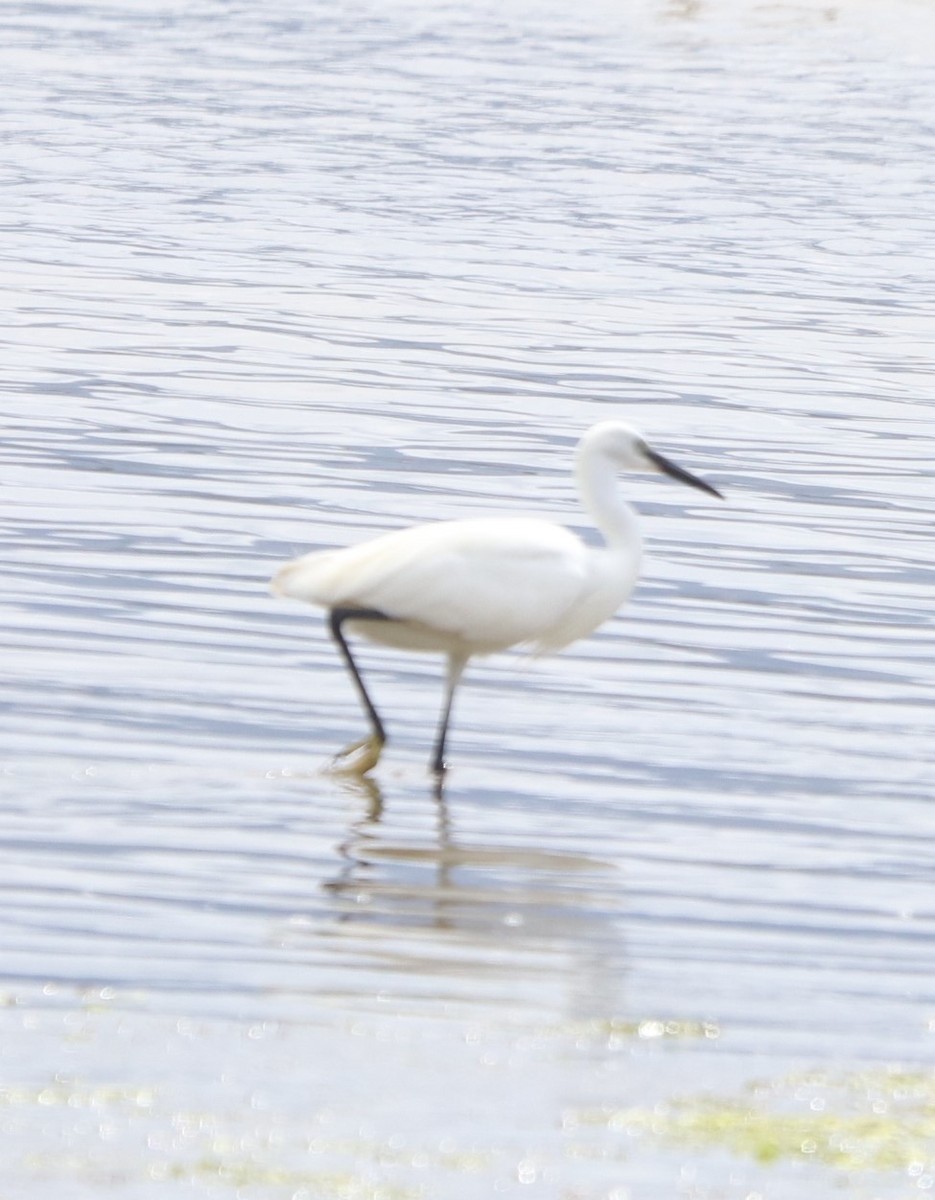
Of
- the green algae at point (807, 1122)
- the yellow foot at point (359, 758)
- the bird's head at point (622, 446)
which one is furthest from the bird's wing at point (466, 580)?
the green algae at point (807, 1122)

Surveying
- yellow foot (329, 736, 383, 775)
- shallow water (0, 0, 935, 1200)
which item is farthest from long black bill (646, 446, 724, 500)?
yellow foot (329, 736, 383, 775)

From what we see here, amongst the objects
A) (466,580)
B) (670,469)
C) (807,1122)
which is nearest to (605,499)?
(670,469)

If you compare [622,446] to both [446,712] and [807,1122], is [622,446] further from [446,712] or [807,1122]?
[807,1122]

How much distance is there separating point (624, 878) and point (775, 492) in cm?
585

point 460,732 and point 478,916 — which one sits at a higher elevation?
point 478,916

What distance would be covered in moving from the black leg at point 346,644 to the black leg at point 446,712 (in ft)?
0.64

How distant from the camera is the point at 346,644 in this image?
867 centimetres

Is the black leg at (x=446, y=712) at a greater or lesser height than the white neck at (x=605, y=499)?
lesser

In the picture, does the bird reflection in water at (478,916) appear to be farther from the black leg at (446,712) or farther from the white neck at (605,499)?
the white neck at (605,499)

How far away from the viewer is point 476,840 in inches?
312

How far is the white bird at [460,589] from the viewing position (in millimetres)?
8445

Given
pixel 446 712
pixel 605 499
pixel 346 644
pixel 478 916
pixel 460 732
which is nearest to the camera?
pixel 478 916

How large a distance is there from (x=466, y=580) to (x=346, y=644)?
0.50m

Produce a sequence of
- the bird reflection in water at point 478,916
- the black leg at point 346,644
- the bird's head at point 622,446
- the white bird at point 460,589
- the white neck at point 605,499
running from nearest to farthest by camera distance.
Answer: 1. the bird reflection in water at point 478,916
2. the white bird at point 460,589
3. the black leg at point 346,644
4. the white neck at point 605,499
5. the bird's head at point 622,446
